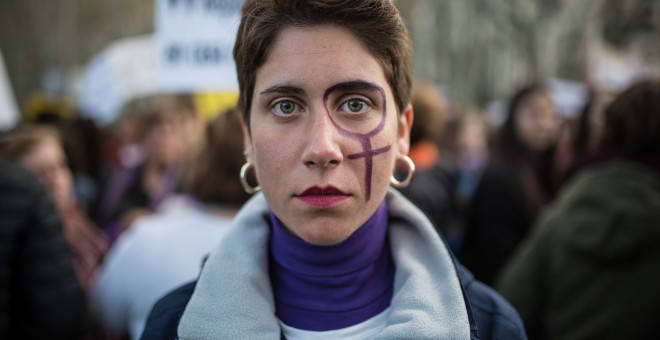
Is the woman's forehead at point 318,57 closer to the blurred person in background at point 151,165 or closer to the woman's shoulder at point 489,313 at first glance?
the woman's shoulder at point 489,313

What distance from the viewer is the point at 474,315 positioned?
1753 mm

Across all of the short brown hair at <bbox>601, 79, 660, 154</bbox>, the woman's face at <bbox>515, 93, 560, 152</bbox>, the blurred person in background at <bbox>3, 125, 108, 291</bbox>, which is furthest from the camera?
the woman's face at <bbox>515, 93, 560, 152</bbox>

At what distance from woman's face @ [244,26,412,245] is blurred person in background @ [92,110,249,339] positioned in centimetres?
132

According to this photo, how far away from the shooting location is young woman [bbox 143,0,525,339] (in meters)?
1.61

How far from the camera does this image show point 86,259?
155 inches

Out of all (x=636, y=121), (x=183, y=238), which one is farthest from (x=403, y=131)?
(x=636, y=121)

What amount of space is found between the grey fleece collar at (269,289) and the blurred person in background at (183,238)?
1.12 metres

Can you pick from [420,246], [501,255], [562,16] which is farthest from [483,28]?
[420,246]

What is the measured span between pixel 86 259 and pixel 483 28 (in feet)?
120

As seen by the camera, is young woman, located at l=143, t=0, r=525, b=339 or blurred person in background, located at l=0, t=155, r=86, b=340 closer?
Answer: young woman, located at l=143, t=0, r=525, b=339

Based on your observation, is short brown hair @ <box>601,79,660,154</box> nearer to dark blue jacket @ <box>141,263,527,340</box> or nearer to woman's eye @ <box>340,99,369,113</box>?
dark blue jacket @ <box>141,263,527,340</box>

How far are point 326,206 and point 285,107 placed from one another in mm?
280

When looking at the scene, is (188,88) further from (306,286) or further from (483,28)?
(483,28)

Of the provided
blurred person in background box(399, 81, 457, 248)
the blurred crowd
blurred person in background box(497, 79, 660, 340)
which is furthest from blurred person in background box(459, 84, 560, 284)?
blurred person in background box(497, 79, 660, 340)
